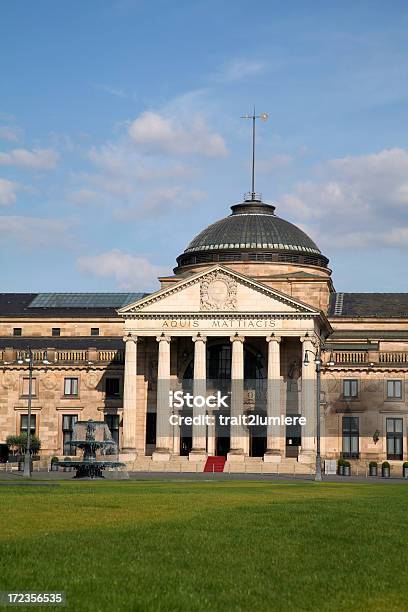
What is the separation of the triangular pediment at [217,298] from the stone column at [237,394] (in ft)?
11.0

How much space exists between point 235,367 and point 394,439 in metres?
17.5

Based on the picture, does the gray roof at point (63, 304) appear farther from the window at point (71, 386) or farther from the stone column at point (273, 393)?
the stone column at point (273, 393)

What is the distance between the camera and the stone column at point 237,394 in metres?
106

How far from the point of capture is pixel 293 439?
108625mm

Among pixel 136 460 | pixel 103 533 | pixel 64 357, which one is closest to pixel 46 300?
pixel 64 357

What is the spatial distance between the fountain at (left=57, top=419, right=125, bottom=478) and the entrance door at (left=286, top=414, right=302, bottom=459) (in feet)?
72.1

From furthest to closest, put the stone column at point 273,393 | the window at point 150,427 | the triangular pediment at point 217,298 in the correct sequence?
the window at point 150,427 < the triangular pediment at point 217,298 < the stone column at point 273,393

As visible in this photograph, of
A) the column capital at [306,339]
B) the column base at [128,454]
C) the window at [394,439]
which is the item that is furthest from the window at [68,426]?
the window at [394,439]

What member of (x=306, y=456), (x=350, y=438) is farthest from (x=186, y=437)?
(x=350, y=438)

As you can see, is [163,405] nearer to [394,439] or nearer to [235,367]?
[235,367]

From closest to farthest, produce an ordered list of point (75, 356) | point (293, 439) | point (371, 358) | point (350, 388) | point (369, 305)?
point (293, 439) < point (350, 388) < point (371, 358) < point (75, 356) < point (369, 305)

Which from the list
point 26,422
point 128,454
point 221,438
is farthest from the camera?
point 26,422

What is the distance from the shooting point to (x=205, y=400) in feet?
357

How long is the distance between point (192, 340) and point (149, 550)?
293ft
